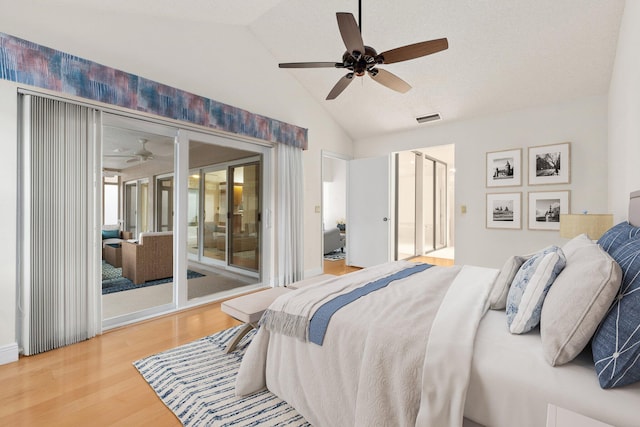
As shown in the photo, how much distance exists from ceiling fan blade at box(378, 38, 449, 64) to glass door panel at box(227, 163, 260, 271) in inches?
101

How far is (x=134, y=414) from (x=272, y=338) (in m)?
0.88

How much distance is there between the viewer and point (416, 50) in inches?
87.0

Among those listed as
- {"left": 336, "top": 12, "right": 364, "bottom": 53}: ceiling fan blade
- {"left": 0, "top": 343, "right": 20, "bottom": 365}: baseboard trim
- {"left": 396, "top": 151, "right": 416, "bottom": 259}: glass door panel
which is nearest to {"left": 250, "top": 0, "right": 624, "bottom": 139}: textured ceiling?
{"left": 336, "top": 12, "right": 364, "bottom": 53}: ceiling fan blade

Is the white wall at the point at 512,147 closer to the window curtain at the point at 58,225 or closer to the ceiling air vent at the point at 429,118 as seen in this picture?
the ceiling air vent at the point at 429,118

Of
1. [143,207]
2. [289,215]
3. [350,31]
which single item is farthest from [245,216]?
[350,31]

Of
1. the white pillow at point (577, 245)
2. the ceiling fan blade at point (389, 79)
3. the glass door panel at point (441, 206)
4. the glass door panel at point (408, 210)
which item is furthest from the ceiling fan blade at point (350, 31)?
the glass door panel at point (441, 206)

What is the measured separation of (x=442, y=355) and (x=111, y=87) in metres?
3.29

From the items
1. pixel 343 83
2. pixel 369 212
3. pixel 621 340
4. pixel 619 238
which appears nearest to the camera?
pixel 621 340

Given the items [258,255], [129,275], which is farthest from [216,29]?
[129,275]

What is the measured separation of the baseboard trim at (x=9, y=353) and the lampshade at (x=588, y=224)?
4.67 meters

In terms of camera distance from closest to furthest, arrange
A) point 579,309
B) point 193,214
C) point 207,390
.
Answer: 1. point 579,309
2. point 207,390
3. point 193,214

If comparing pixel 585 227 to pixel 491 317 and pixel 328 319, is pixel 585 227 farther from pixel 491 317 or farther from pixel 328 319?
pixel 328 319

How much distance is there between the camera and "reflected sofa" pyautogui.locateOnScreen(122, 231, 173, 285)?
11.8ft

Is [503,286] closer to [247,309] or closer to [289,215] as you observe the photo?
[247,309]
